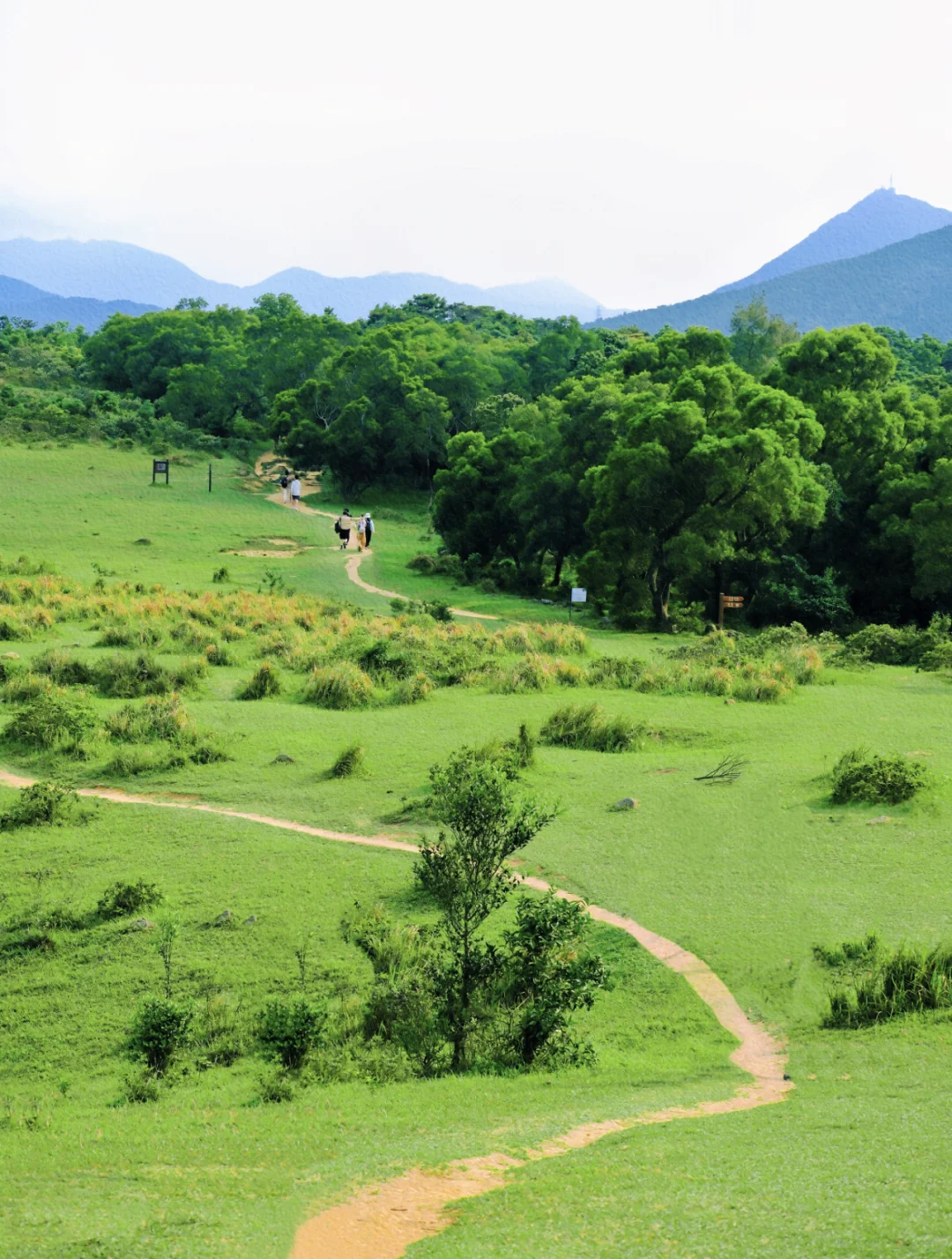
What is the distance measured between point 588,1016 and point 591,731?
876 centimetres

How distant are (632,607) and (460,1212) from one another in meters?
29.5

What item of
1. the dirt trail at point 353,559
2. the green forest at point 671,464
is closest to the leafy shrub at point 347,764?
the dirt trail at point 353,559

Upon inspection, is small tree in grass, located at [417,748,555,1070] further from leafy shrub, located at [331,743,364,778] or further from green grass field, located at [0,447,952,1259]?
leafy shrub, located at [331,743,364,778]

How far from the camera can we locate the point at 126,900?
12.7 metres

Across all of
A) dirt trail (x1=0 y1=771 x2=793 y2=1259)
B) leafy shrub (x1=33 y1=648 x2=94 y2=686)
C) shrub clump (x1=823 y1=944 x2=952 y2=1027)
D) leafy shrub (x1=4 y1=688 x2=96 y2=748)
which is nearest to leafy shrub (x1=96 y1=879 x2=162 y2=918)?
dirt trail (x1=0 y1=771 x2=793 y2=1259)

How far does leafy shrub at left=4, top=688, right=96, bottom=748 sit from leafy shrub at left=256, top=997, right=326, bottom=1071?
31.4ft

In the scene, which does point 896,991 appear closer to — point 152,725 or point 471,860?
point 471,860

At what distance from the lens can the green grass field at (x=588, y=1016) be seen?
254 inches

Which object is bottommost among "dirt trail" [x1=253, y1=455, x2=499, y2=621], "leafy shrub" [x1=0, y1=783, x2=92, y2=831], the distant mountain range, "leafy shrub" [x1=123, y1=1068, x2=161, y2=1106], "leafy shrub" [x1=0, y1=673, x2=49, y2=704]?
"leafy shrub" [x1=123, y1=1068, x2=161, y2=1106]

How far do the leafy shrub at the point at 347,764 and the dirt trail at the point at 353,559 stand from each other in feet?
56.0

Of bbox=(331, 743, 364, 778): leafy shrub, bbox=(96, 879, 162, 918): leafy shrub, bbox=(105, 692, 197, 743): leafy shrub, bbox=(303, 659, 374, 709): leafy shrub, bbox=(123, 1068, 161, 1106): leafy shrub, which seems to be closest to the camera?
bbox=(123, 1068, 161, 1106): leafy shrub

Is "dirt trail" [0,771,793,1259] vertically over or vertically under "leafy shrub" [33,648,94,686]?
under

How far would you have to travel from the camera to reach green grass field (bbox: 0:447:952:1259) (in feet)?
21.2

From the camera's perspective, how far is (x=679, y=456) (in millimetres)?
33969
